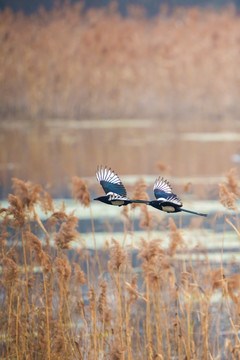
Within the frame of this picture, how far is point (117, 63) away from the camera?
1188 cm

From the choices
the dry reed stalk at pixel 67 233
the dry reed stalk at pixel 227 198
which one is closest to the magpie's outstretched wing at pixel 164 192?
the dry reed stalk at pixel 227 198

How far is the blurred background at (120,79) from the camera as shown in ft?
30.6

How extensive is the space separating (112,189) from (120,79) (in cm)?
1026

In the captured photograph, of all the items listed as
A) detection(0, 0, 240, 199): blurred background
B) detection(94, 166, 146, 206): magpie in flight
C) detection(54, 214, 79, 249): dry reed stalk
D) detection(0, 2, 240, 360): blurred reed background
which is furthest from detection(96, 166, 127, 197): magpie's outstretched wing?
detection(0, 0, 240, 199): blurred background

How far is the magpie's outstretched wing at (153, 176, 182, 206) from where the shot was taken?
104cm

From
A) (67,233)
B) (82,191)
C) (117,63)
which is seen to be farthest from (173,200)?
(117,63)

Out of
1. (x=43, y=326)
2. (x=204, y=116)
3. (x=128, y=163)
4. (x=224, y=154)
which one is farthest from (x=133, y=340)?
(x=204, y=116)

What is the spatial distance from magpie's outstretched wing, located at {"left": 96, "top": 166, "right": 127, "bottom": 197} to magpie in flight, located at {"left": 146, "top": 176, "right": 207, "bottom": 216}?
0.05m

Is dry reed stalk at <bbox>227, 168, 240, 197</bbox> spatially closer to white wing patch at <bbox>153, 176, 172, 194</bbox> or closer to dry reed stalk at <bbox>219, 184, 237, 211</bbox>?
dry reed stalk at <bbox>219, 184, 237, 211</bbox>

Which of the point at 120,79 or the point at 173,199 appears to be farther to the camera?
the point at 120,79

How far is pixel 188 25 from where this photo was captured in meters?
13.2

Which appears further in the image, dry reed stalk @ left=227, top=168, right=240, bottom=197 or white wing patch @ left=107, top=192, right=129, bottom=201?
dry reed stalk @ left=227, top=168, right=240, bottom=197

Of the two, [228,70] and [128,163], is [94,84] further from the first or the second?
[128,163]

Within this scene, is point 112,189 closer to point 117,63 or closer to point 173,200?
point 173,200
